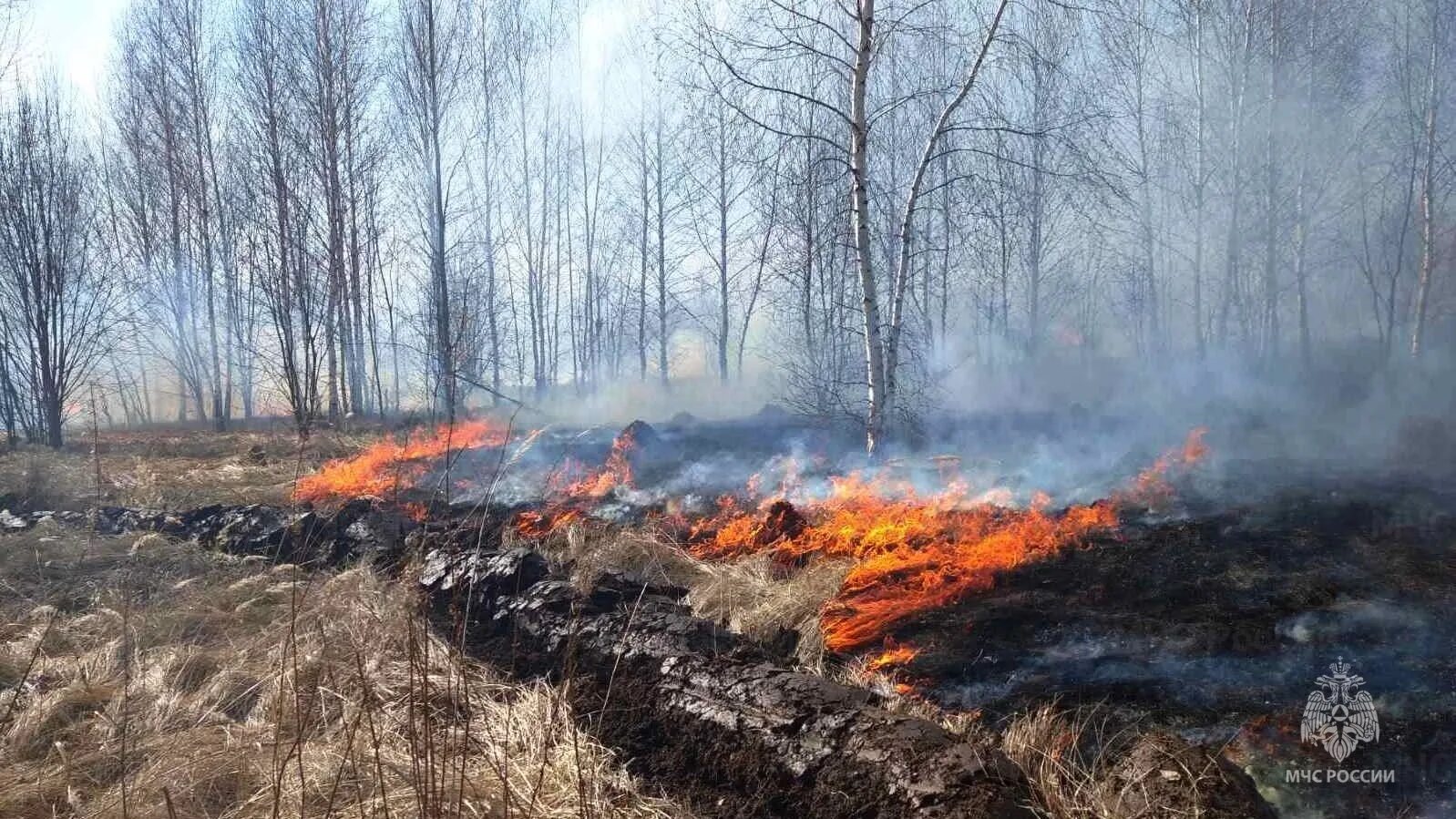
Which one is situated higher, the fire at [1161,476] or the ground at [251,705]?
the fire at [1161,476]

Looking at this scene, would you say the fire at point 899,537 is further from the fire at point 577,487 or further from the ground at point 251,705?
the ground at point 251,705

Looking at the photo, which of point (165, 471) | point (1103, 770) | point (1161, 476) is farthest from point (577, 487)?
point (1103, 770)

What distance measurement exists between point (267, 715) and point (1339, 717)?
15.5 feet

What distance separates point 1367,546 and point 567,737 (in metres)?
5.60

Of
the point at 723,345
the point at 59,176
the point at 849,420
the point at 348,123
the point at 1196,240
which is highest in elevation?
the point at 348,123

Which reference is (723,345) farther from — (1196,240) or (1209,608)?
(1209,608)

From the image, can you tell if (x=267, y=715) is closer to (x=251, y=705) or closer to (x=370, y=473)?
(x=251, y=705)

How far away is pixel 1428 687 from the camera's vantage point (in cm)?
326

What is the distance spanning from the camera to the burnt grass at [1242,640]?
116 inches

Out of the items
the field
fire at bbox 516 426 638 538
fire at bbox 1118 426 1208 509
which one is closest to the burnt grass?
the field

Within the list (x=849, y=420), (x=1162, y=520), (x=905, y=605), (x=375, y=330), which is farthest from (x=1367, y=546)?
(x=375, y=330)

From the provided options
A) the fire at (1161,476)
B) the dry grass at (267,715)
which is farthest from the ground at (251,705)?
the fire at (1161,476)

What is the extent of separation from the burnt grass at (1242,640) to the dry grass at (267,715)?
6.98 feet

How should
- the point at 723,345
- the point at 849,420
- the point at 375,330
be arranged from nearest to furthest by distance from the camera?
the point at 849,420 < the point at 375,330 < the point at 723,345
